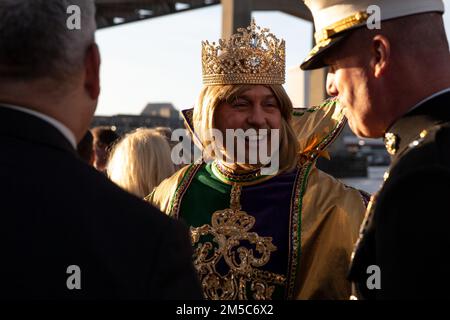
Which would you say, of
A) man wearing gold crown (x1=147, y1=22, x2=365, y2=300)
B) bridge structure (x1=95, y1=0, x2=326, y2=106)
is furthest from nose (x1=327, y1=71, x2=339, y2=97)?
bridge structure (x1=95, y1=0, x2=326, y2=106)

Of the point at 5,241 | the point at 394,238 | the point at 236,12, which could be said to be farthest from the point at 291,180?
the point at 236,12

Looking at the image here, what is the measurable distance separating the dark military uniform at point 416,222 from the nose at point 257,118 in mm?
1528

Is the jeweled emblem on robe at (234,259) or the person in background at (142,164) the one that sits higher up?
the person in background at (142,164)

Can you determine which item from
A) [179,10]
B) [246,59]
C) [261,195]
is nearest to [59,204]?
[261,195]

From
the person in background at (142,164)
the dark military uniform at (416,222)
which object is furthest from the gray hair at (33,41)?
the person in background at (142,164)

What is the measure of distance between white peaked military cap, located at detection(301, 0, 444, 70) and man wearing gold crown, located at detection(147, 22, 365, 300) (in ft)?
3.80

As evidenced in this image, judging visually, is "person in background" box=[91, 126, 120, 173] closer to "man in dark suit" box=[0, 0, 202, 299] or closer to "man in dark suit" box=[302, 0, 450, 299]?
"man in dark suit" box=[302, 0, 450, 299]

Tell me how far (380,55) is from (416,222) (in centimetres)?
50

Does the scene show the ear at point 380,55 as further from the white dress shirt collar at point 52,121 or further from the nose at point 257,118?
the nose at point 257,118

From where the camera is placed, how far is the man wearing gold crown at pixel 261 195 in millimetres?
3100

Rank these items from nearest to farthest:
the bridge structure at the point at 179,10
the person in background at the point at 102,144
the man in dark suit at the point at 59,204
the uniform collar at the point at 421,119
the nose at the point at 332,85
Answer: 1. the man in dark suit at the point at 59,204
2. the uniform collar at the point at 421,119
3. the nose at the point at 332,85
4. the person in background at the point at 102,144
5. the bridge structure at the point at 179,10

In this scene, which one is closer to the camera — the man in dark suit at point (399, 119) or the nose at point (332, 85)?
the man in dark suit at point (399, 119)

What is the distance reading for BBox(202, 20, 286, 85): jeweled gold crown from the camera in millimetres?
3438
